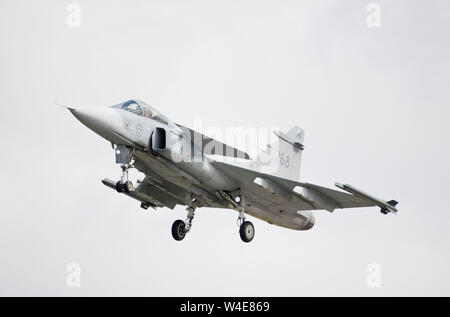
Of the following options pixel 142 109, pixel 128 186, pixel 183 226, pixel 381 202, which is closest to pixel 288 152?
pixel 183 226

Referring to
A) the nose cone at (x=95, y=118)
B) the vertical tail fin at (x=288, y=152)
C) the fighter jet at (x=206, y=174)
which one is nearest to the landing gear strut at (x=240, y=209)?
the fighter jet at (x=206, y=174)

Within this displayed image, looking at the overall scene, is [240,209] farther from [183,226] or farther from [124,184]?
[124,184]

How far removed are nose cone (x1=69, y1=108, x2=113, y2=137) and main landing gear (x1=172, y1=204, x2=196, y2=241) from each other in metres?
4.98

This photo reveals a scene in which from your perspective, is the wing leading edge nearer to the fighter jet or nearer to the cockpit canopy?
the fighter jet

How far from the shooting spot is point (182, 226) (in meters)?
24.8

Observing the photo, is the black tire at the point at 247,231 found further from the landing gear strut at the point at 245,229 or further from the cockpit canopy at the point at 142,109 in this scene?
the cockpit canopy at the point at 142,109

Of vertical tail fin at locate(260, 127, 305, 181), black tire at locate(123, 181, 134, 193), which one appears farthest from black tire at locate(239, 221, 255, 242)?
black tire at locate(123, 181, 134, 193)

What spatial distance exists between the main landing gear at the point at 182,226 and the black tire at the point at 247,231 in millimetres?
1841

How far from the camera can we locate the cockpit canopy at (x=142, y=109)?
2167cm

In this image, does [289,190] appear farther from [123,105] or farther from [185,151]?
[123,105]

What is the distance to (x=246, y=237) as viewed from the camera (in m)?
23.9

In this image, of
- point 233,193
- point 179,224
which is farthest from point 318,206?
point 179,224

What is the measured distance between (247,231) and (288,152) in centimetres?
363

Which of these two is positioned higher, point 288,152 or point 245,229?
point 288,152
